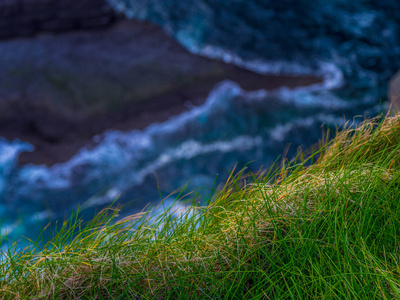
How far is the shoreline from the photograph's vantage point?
52.1 inches

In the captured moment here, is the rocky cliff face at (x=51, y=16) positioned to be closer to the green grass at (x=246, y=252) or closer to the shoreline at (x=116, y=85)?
the shoreline at (x=116, y=85)

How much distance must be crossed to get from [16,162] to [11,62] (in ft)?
1.21

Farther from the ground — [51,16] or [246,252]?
[51,16]

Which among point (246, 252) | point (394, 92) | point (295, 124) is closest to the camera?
point (246, 252)

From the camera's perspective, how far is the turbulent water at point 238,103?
122cm

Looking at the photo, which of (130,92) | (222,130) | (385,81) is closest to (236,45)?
(222,130)

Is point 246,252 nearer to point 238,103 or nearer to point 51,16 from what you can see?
point 238,103

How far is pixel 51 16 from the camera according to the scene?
1306 mm

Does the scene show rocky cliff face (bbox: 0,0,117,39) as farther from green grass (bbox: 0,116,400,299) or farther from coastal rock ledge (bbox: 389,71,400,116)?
coastal rock ledge (bbox: 389,71,400,116)

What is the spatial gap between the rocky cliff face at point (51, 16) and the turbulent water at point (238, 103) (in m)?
0.07

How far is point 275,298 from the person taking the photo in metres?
0.58

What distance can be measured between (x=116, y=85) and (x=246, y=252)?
0.91 metres

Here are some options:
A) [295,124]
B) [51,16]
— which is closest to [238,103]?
[295,124]

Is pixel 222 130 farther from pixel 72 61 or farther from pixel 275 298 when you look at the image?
pixel 275 298
